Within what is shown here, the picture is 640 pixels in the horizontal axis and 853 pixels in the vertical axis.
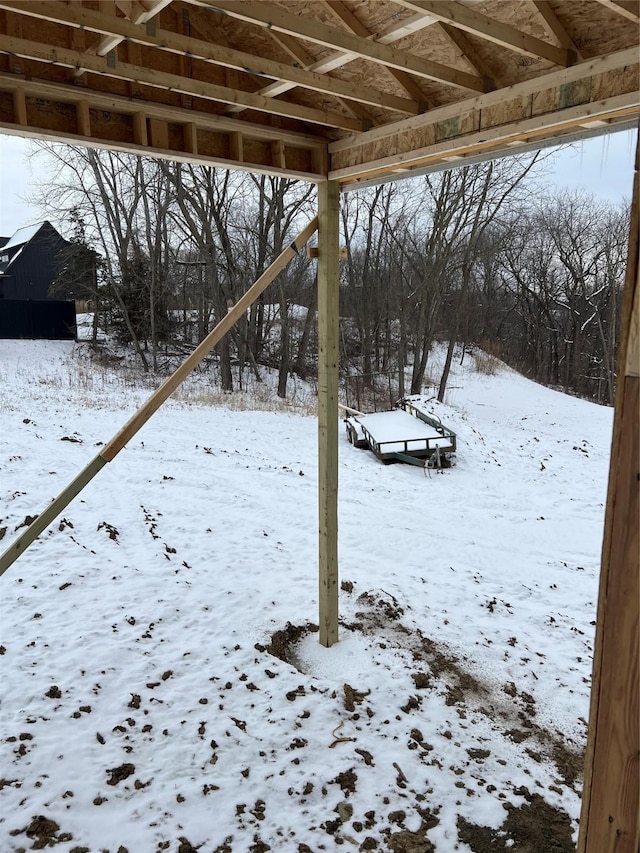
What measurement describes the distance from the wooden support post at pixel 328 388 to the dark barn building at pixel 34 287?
21.8m

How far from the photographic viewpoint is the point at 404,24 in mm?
2801

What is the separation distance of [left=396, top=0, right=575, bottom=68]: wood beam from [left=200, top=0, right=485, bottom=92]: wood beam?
357 mm

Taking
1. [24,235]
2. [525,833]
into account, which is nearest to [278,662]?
[525,833]

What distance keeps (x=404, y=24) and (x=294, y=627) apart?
16.1 ft

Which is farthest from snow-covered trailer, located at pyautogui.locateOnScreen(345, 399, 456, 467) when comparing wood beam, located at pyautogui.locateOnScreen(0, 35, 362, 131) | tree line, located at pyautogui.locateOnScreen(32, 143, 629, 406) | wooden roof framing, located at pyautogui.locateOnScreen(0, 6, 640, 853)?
wood beam, located at pyautogui.locateOnScreen(0, 35, 362, 131)

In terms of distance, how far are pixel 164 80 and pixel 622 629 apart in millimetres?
3684

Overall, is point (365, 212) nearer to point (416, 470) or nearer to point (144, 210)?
point (144, 210)

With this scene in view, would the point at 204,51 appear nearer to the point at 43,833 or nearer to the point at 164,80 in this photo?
the point at 164,80

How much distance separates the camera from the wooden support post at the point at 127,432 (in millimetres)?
3541

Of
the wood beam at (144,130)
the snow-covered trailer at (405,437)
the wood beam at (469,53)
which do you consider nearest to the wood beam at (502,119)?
the wood beam at (469,53)

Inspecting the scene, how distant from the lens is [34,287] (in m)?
26.1

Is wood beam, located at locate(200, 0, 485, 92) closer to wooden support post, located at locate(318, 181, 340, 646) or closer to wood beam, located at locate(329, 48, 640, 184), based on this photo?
wood beam, located at locate(329, 48, 640, 184)

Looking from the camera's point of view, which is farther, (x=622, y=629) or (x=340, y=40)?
(x=340, y=40)

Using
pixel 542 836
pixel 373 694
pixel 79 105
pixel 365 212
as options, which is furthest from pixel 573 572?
pixel 365 212
